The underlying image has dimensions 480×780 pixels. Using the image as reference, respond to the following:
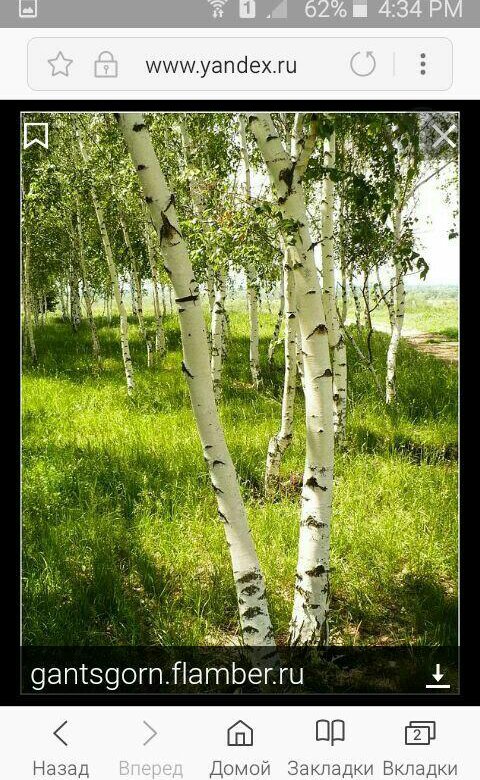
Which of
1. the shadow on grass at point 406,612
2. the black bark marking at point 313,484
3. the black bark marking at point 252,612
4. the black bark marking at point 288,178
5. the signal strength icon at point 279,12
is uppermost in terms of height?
the signal strength icon at point 279,12

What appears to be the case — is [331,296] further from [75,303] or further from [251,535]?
[75,303]

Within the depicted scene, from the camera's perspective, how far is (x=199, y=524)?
4.10 m

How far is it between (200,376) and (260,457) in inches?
143

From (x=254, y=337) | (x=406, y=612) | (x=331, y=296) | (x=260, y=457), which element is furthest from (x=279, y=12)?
(x=254, y=337)

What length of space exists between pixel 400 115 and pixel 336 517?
3.20 m

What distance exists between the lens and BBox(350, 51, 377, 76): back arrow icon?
1.85 meters

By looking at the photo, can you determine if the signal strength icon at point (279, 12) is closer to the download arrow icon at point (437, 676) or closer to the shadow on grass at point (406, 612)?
the download arrow icon at point (437, 676)

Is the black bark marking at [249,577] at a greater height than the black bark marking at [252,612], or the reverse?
the black bark marking at [249,577]

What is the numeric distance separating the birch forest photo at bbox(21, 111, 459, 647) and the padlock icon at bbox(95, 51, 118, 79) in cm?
15

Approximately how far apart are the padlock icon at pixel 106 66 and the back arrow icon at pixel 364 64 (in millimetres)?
938

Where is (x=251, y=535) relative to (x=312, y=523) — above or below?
below
